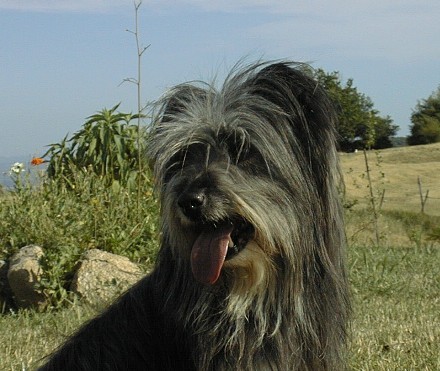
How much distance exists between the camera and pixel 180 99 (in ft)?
14.1

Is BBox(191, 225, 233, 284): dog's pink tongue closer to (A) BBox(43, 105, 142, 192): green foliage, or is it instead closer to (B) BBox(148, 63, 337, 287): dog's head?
(B) BBox(148, 63, 337, 287): dog's head

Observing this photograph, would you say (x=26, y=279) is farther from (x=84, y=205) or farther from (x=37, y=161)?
(x=37, y=161)

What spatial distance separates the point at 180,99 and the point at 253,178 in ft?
2.11

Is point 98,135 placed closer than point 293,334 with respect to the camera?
No

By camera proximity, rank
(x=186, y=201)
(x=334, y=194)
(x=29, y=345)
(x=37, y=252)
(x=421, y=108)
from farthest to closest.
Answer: (x=421, y=108), (x=37, y=252), (x=29, y=345), (x=334, y=194), (x=186, y=201)

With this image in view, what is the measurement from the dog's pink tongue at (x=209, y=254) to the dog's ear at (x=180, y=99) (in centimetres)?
67

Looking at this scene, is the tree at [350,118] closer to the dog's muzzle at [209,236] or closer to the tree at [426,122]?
the dog's muzzle at [209,236]

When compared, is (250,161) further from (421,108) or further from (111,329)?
(421,108)

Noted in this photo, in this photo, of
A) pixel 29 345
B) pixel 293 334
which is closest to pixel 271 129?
pixel 293 334

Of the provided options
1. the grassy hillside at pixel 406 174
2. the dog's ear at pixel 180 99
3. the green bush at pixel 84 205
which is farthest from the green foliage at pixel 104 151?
the grassy hillside at pixel 406 174

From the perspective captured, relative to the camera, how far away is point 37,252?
8008 millimetres

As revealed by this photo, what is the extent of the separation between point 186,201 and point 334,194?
2.41 ft

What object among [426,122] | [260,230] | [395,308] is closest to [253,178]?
[260,230]

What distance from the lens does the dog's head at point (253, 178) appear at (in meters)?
3.85
